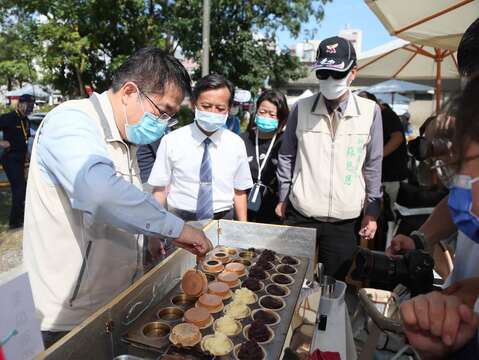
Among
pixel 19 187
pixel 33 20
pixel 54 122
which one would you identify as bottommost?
pixel 19 187

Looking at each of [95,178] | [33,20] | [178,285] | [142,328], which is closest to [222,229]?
[178,285]

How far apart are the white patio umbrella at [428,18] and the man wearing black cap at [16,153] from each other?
5.53m

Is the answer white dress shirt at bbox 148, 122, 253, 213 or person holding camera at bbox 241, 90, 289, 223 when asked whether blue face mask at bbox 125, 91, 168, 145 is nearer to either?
white dress shirt at bbox 148, 122, 253, 213

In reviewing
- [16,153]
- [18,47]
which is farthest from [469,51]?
[18,47]

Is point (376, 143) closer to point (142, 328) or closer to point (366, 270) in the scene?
point (366, 270)

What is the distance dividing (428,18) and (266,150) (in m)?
2.11

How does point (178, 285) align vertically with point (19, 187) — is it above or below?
above

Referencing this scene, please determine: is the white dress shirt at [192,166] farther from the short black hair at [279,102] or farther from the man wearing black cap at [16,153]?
the man wearing black cap at [16,153]

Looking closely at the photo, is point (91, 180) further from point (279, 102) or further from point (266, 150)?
point (279, 102)

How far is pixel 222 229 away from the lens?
7.41ft

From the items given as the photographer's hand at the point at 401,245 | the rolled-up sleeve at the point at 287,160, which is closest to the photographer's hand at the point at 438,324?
the photographer's hand at the point at 401,245

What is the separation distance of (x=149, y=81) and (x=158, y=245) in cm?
101

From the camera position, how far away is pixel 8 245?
15.6 ft

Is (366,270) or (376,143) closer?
(366,270)
